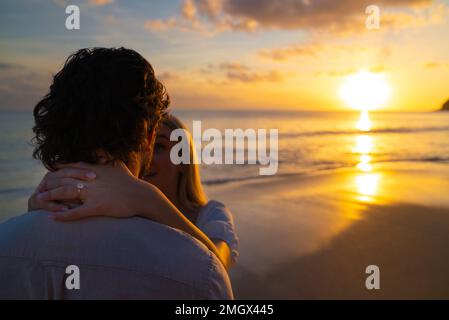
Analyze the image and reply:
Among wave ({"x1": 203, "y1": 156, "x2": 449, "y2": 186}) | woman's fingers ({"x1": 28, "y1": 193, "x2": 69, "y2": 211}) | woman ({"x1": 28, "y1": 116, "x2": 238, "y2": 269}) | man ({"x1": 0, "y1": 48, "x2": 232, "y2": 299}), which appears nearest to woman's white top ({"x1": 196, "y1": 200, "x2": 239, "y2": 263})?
woman ({"x1": 28, "y1": 116, "x2": 238, "y2": 269})

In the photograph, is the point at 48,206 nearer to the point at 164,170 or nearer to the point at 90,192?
the point at 90,192

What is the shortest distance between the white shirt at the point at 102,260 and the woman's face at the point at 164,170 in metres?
2.05

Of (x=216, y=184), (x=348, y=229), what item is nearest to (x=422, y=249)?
(x=348, y=229)

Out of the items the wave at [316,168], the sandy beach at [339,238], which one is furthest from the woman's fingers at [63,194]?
the wave at [316,168]

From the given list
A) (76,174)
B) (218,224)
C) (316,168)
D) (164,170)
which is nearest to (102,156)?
(76,174)

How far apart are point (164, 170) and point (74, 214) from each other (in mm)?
2164

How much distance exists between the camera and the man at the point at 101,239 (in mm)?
1385

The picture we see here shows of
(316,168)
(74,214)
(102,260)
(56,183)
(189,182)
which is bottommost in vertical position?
(102,260)

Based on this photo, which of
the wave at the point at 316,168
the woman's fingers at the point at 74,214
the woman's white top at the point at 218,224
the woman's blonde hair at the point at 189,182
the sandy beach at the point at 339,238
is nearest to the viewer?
the woman's fingers at the point at 74,214

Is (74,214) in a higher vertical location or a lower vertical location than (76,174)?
lower

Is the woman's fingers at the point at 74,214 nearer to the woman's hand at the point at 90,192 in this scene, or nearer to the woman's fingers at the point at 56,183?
the woman's hand at the point at 90,192

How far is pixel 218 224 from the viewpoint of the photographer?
2746 millimetres

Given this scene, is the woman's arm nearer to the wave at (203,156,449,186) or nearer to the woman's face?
the woman's face

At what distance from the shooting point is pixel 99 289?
143 cm
